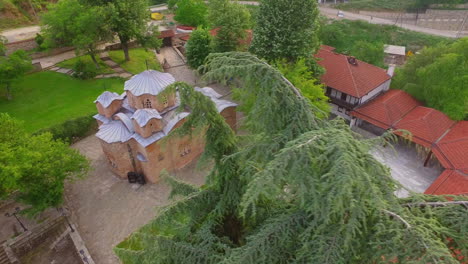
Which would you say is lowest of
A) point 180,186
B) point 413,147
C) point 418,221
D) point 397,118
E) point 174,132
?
point 413,147

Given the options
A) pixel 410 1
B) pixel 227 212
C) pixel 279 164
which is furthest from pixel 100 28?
pixel 410 1

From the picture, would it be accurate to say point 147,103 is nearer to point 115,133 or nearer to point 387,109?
point 115,133

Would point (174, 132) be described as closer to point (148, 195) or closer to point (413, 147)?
point (148, 195)

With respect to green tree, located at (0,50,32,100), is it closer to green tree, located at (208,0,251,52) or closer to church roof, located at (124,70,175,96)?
church roof, located at (124,70,175,96)

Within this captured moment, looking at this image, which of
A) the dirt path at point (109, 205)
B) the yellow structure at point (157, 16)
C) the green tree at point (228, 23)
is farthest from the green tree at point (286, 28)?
the yellow structure at point (157, 16)

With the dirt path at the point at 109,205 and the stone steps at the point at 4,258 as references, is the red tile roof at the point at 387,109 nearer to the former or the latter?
the dirt path at the point at 109,205

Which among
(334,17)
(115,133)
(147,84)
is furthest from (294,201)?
(334,17)
